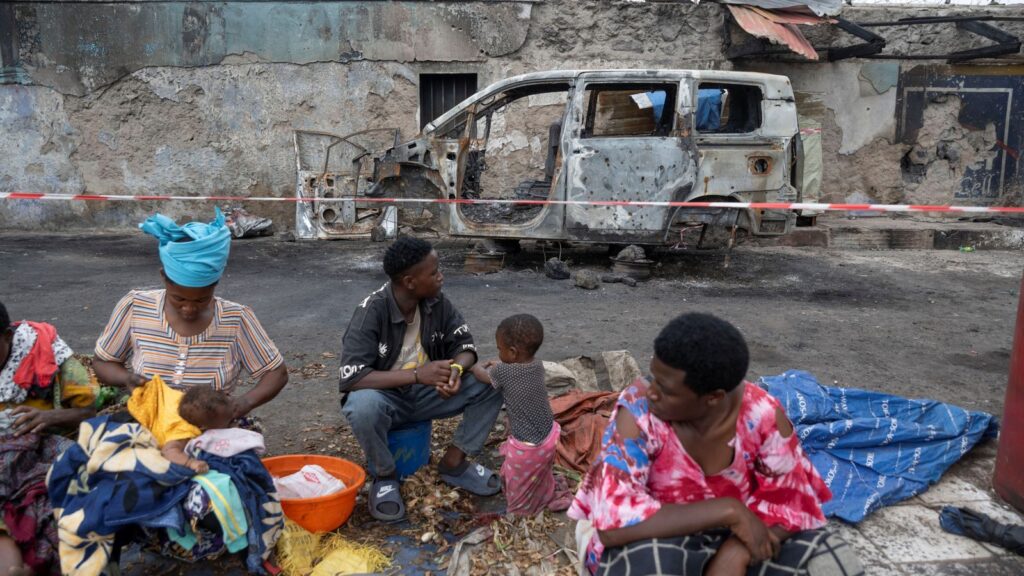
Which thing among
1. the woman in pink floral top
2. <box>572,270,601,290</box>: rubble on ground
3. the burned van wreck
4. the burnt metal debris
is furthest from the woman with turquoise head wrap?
the burnt metal debris

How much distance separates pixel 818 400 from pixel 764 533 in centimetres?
172

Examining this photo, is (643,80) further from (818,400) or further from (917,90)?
(917,90)

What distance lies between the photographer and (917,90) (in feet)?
38.6

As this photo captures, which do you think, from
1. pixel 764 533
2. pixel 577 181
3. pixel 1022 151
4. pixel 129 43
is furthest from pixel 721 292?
pixel 129 43

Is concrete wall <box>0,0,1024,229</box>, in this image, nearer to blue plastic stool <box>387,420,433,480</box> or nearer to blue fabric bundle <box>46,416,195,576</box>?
blue plastic stool <box>387,420,433,480</box>

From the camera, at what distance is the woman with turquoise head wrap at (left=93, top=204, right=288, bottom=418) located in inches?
107

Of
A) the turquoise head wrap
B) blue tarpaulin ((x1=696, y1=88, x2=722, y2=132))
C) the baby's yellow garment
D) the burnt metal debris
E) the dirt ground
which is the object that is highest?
the burnt metal debris

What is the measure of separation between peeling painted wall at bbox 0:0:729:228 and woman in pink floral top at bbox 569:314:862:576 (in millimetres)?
10123

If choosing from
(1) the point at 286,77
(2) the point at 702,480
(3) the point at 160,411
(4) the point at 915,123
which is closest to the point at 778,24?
(4) the point at 915,123

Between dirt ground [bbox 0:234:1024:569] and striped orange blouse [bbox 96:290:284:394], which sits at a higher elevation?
striped orange blouse [bbox 96:290:284:394]

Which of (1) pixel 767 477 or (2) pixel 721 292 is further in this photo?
(2) pixel 721 292

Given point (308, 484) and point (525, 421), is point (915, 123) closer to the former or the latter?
point (525, 421)

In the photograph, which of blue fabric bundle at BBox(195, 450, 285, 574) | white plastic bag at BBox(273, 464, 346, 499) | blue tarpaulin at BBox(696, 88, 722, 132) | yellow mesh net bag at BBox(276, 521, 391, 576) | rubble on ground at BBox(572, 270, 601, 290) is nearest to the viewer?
blue fabric bundle at BBox(195, 450, 285, 574)

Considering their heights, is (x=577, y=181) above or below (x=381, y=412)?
above
